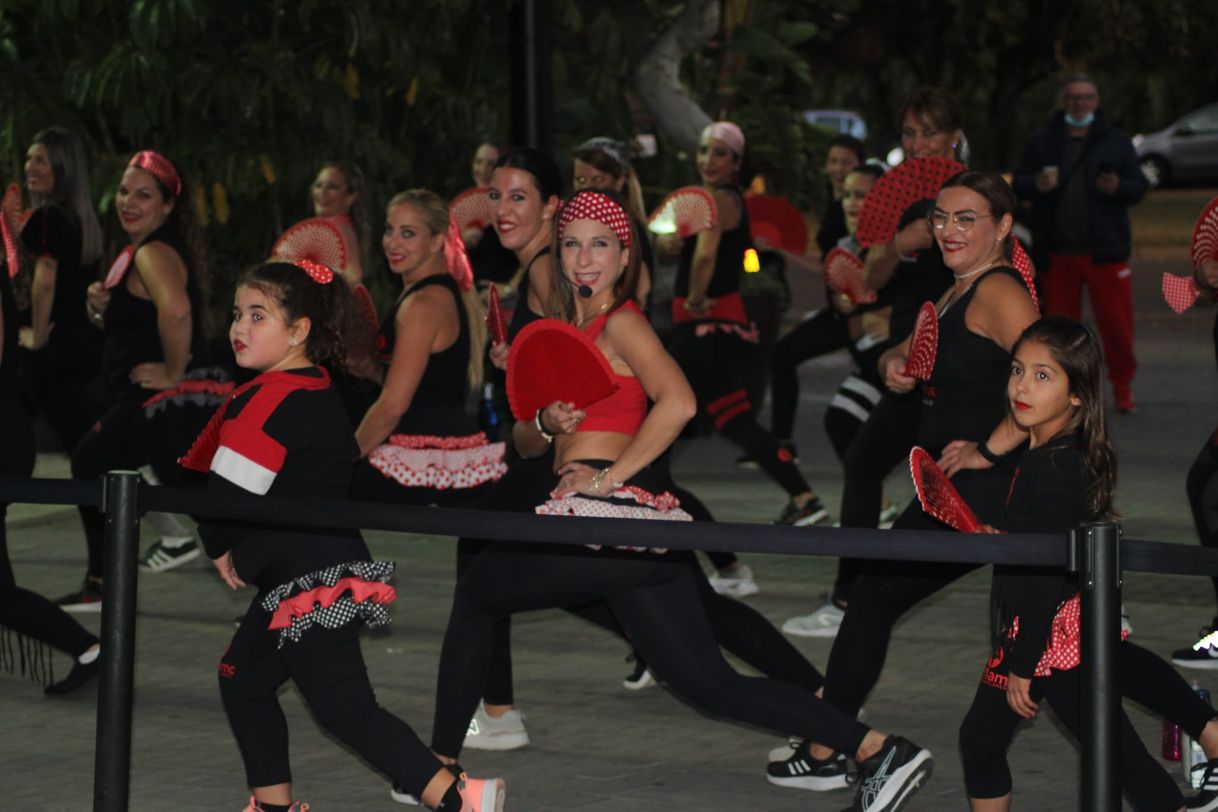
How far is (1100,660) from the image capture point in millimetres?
4293

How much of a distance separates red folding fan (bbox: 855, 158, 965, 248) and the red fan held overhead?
962 millimetres

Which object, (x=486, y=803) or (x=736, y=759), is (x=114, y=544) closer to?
(x=486, y=803)

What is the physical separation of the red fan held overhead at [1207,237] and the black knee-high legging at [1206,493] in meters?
0.68

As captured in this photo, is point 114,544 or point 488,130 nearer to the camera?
point 114,544

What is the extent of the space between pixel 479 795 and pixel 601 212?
62.5 inches

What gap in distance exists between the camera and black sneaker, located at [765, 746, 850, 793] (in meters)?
6.23

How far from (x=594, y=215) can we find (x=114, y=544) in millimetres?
1659

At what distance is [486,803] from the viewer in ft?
17.7

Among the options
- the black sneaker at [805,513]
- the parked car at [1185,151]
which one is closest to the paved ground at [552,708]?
the black sneaker at [805,513]

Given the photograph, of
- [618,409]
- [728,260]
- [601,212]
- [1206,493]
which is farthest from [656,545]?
[728,260]

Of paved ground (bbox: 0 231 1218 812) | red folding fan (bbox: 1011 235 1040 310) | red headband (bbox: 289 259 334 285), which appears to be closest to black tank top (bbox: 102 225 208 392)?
paved ground (bbox: 0 231 1218 812)

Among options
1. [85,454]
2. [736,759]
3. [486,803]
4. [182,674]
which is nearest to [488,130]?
[85,454]

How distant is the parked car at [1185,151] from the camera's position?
44.0 meters

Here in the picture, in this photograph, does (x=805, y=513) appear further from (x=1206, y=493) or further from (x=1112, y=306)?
(x=1112, y=306)
